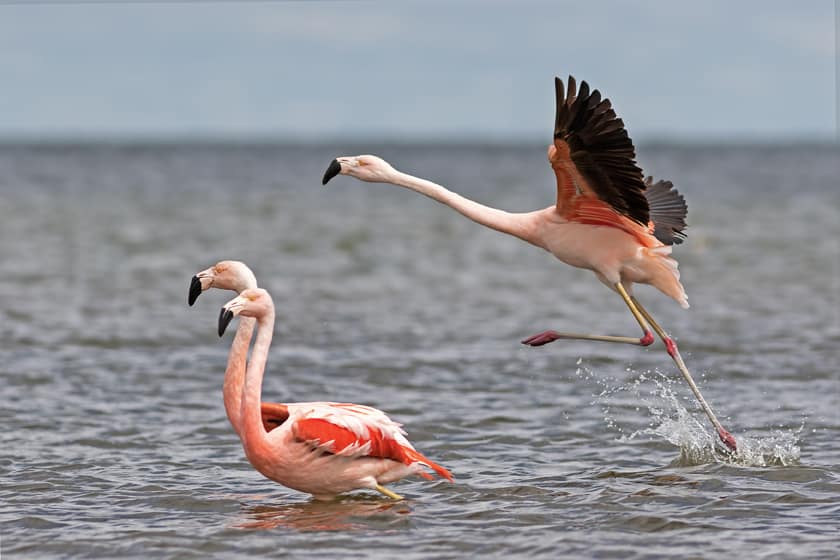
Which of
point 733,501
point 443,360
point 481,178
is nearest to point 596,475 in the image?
point 733,501

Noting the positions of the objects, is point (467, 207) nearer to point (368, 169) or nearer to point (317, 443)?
point (368, 169)

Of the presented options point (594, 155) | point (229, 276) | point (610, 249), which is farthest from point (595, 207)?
point (229, 276)

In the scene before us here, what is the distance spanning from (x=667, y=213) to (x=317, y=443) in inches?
117

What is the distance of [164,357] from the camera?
1116 cm

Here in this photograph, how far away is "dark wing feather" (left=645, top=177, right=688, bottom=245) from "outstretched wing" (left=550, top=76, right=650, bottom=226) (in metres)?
0.72

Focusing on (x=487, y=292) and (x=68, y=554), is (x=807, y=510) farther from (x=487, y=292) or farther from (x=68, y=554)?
(x=487, y=292)

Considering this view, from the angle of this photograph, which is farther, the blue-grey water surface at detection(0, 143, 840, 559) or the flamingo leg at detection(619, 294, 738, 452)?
the flamingo leg at detection(619, 294, 738, 452)

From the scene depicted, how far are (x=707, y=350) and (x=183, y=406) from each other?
4.60m

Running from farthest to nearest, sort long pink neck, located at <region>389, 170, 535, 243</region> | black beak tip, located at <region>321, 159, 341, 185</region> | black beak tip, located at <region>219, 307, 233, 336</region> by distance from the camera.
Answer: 1. long pink neck, located at <region>389, 170, 535, 243</region>
2. black beak tip, located at <region>321, 159, 341, 185</region>
3. black beak tip, located at <region>219, 307, 233, 336</region>

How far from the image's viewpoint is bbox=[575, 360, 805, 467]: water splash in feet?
25.6

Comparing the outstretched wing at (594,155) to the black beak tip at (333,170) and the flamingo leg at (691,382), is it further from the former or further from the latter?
the black beak tip at (333,170)

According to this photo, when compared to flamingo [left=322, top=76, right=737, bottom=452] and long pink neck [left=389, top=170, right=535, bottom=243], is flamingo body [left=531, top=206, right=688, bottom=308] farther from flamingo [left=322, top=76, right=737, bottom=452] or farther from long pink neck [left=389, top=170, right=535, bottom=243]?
long pink neck [left=389, top=170, right=535, bottom=243]

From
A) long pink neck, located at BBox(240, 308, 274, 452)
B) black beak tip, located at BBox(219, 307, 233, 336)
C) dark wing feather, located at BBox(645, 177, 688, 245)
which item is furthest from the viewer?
dark wing feather, located at BBox(645, 177, 688, 245)

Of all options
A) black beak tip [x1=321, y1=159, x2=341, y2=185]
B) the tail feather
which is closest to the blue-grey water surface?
the tail feather
